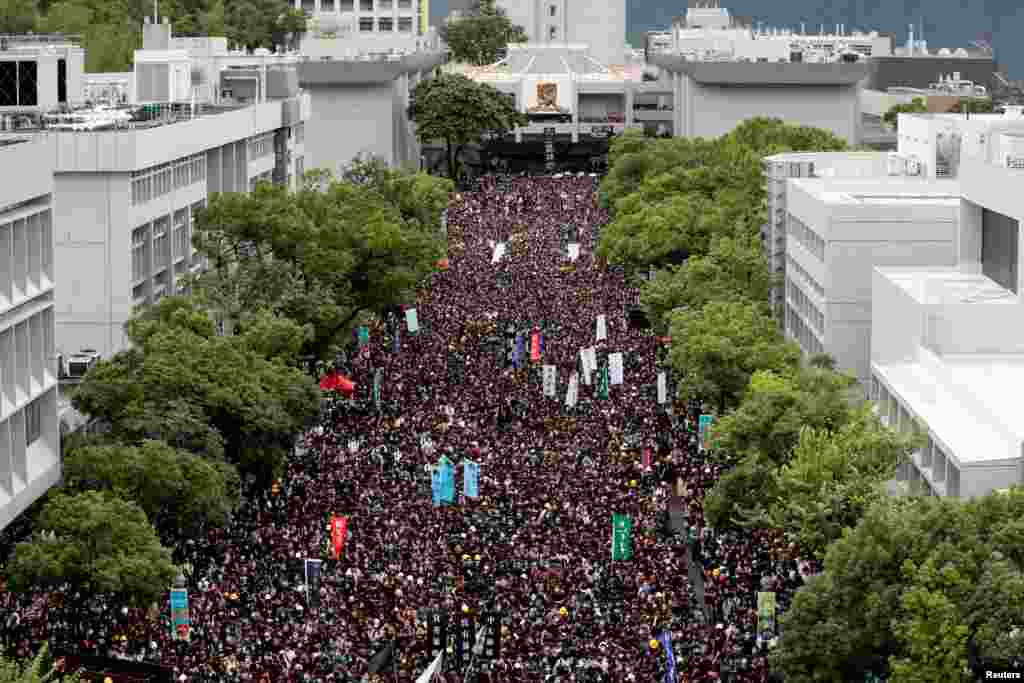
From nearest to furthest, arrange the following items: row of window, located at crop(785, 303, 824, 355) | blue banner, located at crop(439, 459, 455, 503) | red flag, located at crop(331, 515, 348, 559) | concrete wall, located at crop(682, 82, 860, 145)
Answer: red flag, located at crop(331, 515, 348, 559) < blue banner, located at crop(439, 459, 455, 503) < row of window, located at crop(785, 303, 824, 355) < concrete wall, located at crop(682, 82, 860, 145)

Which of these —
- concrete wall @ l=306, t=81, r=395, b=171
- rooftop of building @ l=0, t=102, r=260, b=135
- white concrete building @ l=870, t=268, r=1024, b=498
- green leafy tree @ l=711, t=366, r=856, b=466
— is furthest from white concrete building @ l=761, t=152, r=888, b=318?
concrete wall @ l=306, t=81, r=395, b=171

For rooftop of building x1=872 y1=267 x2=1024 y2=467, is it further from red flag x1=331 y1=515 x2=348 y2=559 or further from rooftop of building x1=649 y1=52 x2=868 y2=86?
rooftop of building x1=649 y1=52 x2=868 y2=86

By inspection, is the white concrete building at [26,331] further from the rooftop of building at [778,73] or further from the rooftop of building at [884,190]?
the rooftop of building at [778,73]

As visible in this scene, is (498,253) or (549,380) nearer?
(549,380)

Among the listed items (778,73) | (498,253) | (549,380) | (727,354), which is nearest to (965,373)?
(727,354)

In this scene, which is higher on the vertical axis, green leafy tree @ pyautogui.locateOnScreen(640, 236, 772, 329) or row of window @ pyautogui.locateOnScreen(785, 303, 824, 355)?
green leafy tree @ pyautogui.locateOnScreen(640, 236, 772, 329)

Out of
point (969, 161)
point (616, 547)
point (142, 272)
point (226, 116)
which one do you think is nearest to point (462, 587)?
point (616, 547)

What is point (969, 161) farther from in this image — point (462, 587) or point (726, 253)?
point (462, 587)

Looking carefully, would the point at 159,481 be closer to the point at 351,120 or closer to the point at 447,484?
the point at 447,484
